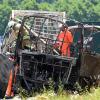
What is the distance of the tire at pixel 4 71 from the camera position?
1280 cm

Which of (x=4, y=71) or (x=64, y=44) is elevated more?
(x=64, y=44)

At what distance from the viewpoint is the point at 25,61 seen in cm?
1269

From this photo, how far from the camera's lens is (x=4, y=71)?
42.4ft

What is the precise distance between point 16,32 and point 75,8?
251 ft

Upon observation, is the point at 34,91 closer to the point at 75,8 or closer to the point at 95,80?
the point at 95,80

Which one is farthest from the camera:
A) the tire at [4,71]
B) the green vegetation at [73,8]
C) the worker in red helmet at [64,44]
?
the green vegetation at [73,8]

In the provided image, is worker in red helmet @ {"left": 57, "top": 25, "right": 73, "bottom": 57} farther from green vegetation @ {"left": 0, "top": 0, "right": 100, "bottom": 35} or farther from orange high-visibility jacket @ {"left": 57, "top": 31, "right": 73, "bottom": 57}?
green vegetation @ {"left": 0, "top": 0, "right": 100, "bottom": 35}

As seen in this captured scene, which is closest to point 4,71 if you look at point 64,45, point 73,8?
point 64,45

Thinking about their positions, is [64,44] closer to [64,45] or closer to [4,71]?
[64,45]

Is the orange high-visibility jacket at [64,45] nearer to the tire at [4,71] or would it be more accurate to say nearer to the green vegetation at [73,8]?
the tire at [4,71]

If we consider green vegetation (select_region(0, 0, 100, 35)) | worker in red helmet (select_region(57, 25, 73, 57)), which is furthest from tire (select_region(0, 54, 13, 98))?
green vegetation (select_region(0, 0, 100, 35))

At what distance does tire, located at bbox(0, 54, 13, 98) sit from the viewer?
1280 cm

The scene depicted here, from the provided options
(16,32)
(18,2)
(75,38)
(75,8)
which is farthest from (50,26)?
(18,2)

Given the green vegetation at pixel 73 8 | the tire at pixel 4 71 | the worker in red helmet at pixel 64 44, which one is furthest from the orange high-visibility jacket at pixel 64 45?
the green vegetation at pixel 73 8
